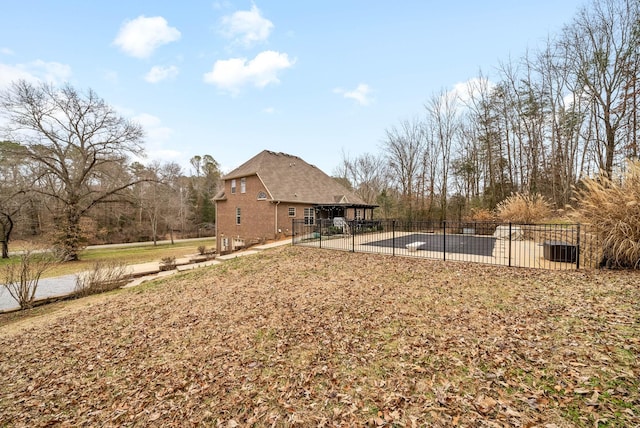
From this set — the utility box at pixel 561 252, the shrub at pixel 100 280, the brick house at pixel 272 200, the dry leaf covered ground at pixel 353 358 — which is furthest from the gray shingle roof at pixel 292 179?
the utility box at pixel 561 252

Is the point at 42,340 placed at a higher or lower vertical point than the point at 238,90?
lower

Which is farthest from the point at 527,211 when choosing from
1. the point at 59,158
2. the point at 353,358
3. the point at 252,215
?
the point at 59,158

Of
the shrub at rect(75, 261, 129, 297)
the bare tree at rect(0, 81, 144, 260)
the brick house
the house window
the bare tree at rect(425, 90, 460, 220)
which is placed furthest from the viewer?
the bare tree at rect(425, 90, 460, 220)

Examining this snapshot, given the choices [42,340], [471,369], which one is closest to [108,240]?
[42,340]

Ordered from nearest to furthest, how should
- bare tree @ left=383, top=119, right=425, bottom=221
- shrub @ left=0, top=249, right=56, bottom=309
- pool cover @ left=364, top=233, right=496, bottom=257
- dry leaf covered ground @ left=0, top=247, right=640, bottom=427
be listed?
dry leaf covered ground @ left=0, top=247, right=640, bottom=427
shrub @ left=0, top=249, right=56, bottom=309
pool cover @ left=364, top=233, right=496, bottom=257
bare tree @ left=383, top=119, right=425, bottom=221

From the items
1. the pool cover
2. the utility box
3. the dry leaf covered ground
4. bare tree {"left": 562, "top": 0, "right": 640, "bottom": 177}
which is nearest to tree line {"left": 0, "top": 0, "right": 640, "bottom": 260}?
bare tree {"left": 562, "top": 0, "right": 640, "bottom": 177}

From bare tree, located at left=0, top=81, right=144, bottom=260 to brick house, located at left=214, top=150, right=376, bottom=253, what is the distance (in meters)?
8.10

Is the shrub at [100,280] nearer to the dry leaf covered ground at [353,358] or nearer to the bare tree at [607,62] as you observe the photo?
the dry leaf covered ground at [353,358]

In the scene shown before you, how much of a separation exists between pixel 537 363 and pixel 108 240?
42.0m

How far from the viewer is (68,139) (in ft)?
60.6

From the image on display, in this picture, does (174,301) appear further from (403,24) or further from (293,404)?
(403,24)

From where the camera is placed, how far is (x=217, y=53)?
45.5ft

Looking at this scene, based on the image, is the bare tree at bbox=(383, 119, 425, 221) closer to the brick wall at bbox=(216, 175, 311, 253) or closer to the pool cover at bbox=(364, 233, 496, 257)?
the brick wall at bbox=(216, 175, 311, 253)

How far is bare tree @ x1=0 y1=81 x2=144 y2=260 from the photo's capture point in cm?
1614
